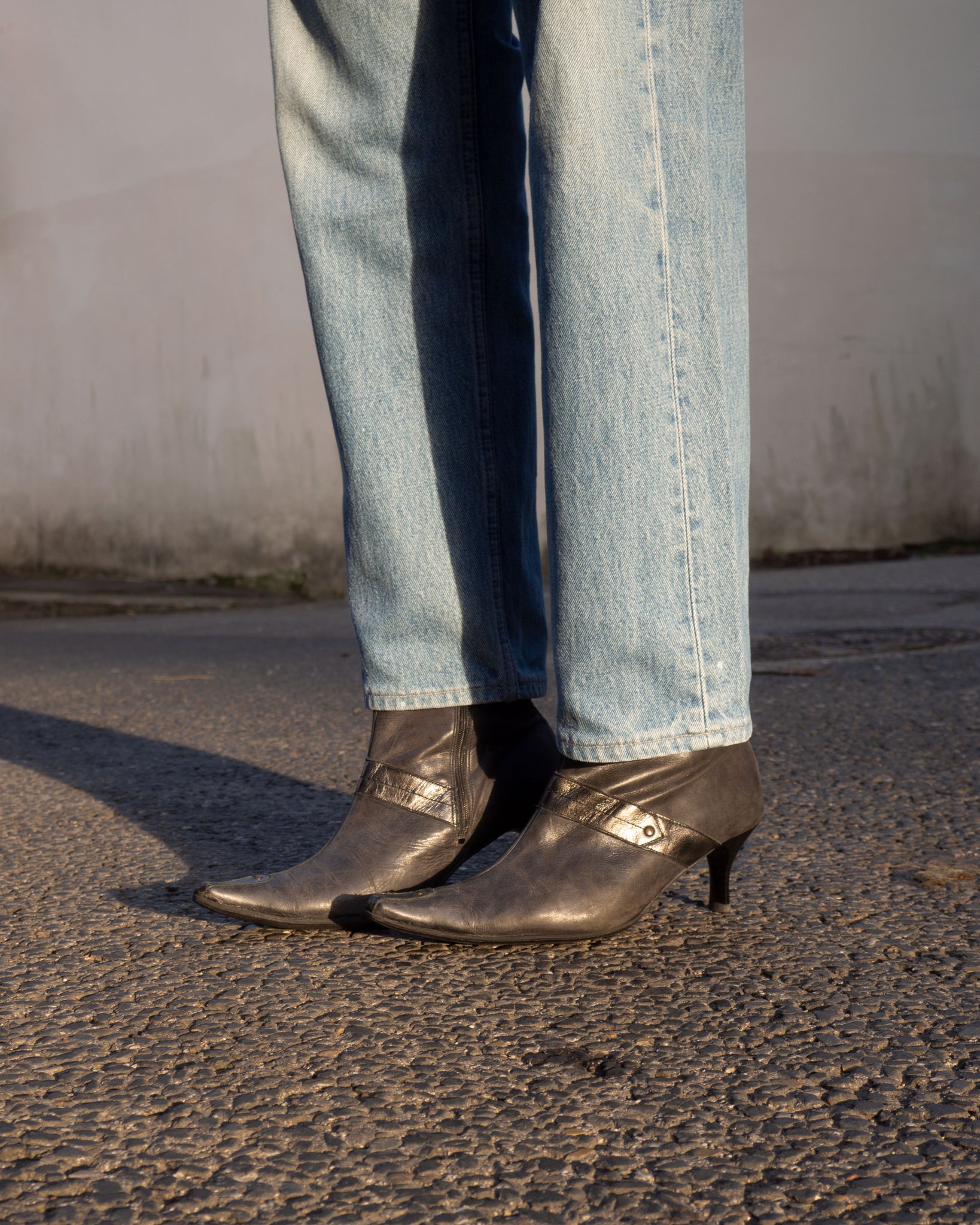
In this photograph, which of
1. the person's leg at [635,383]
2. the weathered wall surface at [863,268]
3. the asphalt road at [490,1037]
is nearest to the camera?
the asphalt road at [490,1037]

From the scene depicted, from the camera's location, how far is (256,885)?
3.58 ft

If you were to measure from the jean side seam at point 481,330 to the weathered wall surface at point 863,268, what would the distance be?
4.88m

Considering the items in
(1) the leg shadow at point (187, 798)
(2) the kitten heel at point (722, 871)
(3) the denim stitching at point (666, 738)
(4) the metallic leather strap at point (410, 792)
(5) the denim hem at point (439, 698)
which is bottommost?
(1) the leg shadow at point (187, 798)

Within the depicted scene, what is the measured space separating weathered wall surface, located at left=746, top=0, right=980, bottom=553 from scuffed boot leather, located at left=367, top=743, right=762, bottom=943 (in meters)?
5.06

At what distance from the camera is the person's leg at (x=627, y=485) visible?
3.32 ft

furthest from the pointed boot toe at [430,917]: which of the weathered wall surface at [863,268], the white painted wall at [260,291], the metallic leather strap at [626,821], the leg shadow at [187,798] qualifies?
the weathered wall surface at [863,268]

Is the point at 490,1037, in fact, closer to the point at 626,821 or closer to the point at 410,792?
the point at 626,821

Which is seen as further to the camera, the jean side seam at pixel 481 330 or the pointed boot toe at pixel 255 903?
the jean side seam at pixel 481 330

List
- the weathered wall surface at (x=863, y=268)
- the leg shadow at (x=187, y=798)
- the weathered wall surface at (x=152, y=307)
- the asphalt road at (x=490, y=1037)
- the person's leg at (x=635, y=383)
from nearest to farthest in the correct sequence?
the asphalt road at (x=490, y=1037), the person's leg at (x=635, y=383), the leg shadow at (x=187, y=798), the weathered wall surface at (x=152, y=307), the weathered wall surface at (x=863, y=268)

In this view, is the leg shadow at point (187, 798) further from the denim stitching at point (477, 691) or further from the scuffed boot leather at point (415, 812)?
the denim stitching at point (477, 691)

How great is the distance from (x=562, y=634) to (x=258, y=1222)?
0.53 m

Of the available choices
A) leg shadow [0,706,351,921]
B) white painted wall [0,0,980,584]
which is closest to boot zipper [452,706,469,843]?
leg shadow [0,706,351,921]

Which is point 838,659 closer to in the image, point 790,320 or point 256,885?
point 256,885

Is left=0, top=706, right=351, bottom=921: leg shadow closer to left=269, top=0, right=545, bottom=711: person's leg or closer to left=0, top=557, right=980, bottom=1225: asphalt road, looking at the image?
left=0, top=557, right=980, bottom=1225: asphalt road
